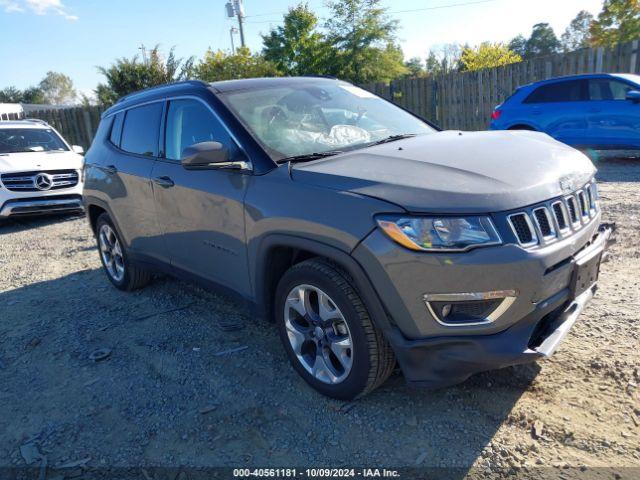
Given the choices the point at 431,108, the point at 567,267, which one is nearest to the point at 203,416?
the point at 567,267

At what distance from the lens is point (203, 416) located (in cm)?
285

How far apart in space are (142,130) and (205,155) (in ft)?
5.41

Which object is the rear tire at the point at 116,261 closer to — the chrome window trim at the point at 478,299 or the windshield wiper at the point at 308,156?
Answer: the windshield wiper at the point at 308,156

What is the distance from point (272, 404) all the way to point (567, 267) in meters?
1.76

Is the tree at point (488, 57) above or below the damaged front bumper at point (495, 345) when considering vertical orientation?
above

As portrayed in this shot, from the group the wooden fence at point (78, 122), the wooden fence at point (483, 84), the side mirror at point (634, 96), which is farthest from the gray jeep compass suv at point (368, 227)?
the wooden fence at point (78, 122)

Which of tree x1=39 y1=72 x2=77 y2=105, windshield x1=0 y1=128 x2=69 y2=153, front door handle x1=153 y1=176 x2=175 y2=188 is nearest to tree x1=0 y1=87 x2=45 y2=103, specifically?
tree x1=39 y1=72 x2=77 y2=105

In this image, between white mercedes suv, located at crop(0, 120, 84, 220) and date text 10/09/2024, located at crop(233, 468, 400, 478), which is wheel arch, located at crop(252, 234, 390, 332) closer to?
date text 10/09/2024, located at crop(233, 468, 400, 478)

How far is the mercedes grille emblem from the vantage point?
8508mm

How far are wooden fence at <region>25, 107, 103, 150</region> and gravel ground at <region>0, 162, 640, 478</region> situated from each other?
18.3 meters

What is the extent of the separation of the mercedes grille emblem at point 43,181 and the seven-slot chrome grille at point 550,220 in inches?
335

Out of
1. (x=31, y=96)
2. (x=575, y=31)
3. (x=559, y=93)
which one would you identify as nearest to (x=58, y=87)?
(x=31, y=96)

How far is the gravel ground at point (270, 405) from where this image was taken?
2432 millimetres

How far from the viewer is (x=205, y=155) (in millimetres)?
2895
